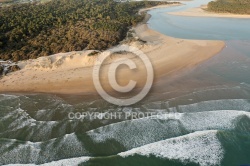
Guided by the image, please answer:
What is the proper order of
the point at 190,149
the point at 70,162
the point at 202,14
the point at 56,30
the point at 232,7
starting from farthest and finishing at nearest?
the point at 232,7, the point at 202,14, the point at 56,30, the point at 190,149, the point at 70,162

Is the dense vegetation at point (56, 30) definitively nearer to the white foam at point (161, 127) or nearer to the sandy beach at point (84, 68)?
the sandy beach at point (84, 68)

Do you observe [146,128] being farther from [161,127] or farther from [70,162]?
[70,162]

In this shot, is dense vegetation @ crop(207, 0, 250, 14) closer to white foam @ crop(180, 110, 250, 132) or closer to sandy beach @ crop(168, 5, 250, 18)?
sandy beach @ crop(168, 5, 250, 18)

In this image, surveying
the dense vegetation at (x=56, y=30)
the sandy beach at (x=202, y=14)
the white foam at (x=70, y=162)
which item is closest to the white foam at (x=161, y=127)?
the white foam at (x=70, y=162)

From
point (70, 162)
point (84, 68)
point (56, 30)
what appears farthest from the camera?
point (56, 30)

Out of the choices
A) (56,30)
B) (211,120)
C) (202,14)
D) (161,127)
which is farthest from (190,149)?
(202,14)

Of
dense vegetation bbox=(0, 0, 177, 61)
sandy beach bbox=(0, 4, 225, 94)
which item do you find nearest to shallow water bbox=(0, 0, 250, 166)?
sandy beach bbox=(0, 4, 225, 94)
